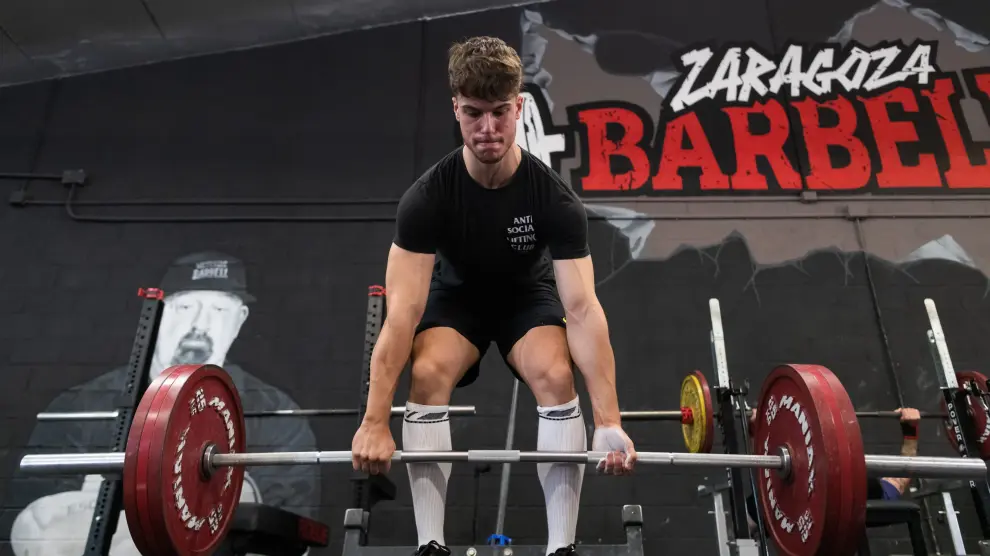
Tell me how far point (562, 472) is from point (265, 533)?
3.68 feet

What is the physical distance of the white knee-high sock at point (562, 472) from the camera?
1.47 metres

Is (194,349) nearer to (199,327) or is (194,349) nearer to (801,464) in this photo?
(199,327)

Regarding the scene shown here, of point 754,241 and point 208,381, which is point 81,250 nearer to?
point 208,381

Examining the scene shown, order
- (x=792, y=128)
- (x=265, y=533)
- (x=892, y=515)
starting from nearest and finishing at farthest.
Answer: (x=265, y=533)
(x=892, y=515)
(x=792, y=128)

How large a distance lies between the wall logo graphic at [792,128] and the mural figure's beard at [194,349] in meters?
2.04

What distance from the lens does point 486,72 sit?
1.38 meters

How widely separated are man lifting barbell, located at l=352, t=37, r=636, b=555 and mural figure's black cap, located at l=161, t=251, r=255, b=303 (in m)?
1.99

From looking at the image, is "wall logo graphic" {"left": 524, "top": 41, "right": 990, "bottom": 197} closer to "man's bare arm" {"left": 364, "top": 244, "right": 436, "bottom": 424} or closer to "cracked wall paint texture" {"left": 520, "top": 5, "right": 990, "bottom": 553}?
"cracked wall paint texture" {"left": 520, "top": 5, "right": 990, "bottom": 553}

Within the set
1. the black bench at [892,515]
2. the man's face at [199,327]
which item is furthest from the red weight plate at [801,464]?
the man's face at [199,327]

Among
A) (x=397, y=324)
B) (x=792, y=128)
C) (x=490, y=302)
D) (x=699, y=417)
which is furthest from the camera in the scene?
(x=792, y=128)

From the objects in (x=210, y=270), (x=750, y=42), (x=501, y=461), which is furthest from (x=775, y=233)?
(x=210, y=270)

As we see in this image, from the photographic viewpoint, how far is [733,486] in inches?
87.6

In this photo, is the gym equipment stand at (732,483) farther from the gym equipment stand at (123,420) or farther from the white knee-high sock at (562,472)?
the gym equipment stand at (123,420)

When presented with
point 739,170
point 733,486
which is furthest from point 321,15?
point 733,486
